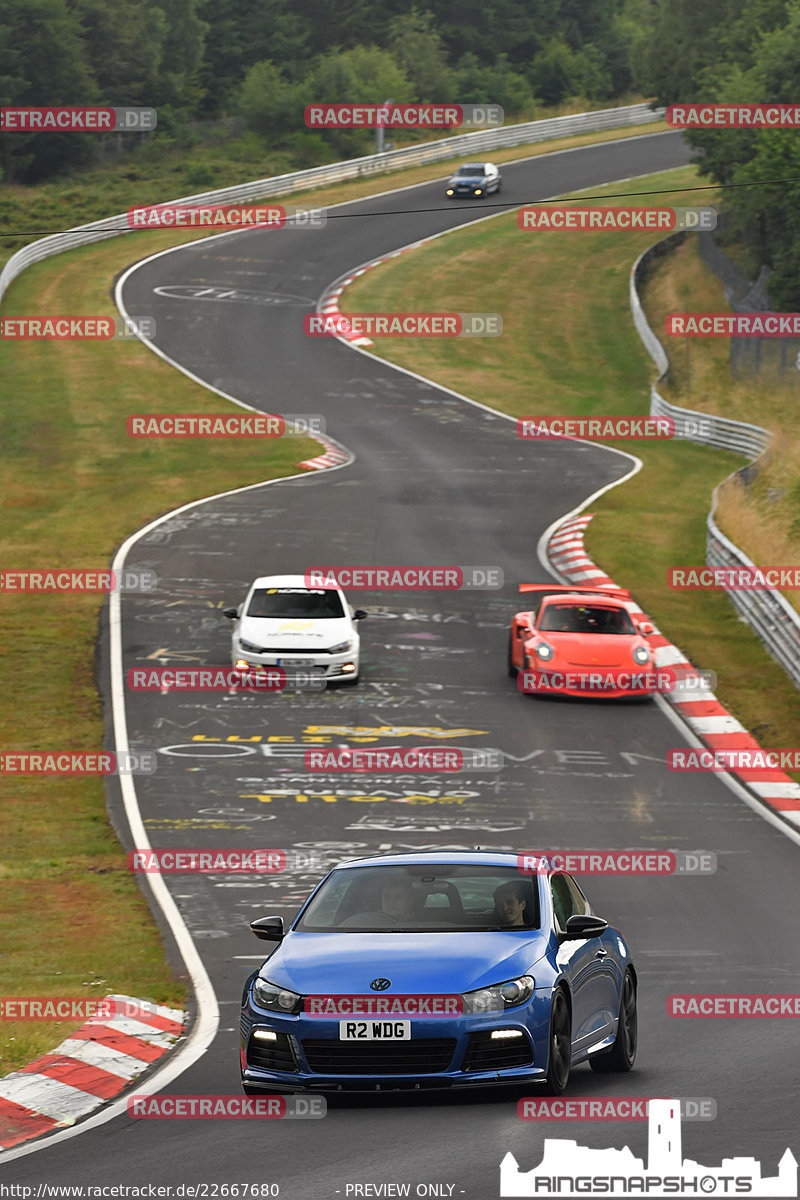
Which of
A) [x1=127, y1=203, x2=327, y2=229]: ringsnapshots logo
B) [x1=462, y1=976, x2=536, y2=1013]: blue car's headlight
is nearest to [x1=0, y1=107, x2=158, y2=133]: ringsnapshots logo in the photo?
[x1=127, y1=203, x2=327, y2=229]: ringsnapshots logo

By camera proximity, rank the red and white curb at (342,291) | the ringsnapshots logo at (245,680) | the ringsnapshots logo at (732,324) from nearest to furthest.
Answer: the ringsnapshots logo at (245,680)
the ringsnapshots logo at (732,324)
the red and white curb at (342,291)

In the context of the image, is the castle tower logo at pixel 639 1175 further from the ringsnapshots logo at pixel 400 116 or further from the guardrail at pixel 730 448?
the ringsnapshots logo at pixel 400 116

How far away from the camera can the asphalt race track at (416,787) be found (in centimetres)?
846

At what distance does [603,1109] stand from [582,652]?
16.6 metres

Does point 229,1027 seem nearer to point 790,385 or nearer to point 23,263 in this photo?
point 790,385

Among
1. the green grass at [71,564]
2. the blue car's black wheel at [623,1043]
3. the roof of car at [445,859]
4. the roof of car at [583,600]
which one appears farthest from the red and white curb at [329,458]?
the blue car's black wheel at [623,1043]

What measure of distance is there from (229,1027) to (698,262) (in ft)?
190

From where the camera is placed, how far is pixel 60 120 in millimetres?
82438

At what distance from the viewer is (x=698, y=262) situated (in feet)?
217

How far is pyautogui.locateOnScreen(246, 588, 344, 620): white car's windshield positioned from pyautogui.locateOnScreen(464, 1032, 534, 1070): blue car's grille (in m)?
17.7

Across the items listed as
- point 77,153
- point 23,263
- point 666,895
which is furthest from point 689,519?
point 77,153

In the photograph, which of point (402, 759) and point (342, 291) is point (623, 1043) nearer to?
point (402, 759)

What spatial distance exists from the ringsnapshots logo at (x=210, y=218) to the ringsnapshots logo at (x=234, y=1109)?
2550 inches

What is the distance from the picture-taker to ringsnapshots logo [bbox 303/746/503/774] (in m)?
21.4
